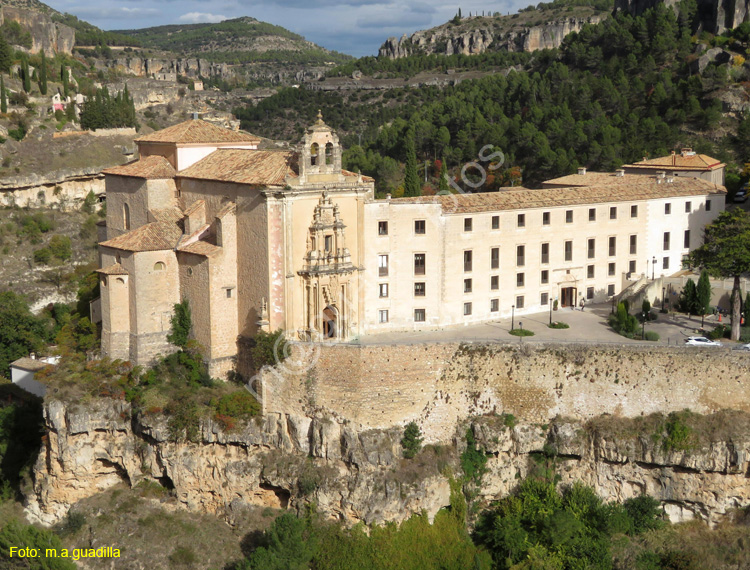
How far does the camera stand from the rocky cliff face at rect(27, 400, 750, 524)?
122 feet

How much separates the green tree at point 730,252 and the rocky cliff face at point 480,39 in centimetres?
10261

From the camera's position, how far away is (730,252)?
4162 centimetres

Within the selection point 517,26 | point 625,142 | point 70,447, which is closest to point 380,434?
point 70,447

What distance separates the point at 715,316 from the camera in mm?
44500

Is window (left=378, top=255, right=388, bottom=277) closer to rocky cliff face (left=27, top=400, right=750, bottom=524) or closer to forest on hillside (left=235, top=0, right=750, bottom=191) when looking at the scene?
rocky cliff face (left=27, top=400, right=750, bottom=524)

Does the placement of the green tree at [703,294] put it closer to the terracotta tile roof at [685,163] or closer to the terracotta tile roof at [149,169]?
the terracotta tile roof at [685,163]

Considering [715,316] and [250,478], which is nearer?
[250,478]

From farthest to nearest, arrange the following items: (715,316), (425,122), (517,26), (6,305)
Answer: (517,26)
(425,122)
(6,305)
(715,316)

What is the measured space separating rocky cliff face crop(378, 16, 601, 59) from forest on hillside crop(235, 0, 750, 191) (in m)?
46.9

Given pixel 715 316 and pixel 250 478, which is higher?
pixel 715 316

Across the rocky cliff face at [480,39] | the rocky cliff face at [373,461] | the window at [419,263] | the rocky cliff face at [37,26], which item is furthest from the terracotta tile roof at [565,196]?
the rocky cliff face at [480,39]

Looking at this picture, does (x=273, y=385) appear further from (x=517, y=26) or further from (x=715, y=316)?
(x=517, y=26)

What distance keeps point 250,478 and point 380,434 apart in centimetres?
587

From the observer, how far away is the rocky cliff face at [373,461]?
37250 mm
